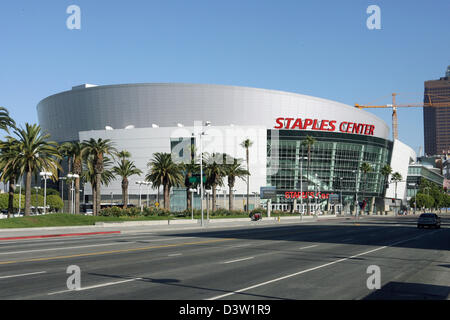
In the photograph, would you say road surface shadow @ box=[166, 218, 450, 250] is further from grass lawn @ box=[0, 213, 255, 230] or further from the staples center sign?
the staples center sign

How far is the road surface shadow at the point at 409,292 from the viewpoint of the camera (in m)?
11.8

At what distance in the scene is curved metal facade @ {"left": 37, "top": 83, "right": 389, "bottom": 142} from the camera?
437ft

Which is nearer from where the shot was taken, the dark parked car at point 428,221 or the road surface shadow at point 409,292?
the road surface shadow at point 409,292

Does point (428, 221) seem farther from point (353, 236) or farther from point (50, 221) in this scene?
point (50, 221)

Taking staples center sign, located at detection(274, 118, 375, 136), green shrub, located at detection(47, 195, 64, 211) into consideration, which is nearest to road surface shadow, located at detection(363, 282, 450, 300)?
green shrub, located at detection(47, 195, 64, 211)

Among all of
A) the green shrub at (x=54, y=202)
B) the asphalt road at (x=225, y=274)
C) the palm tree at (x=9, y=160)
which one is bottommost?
the green shrub at (x=54, y=202)

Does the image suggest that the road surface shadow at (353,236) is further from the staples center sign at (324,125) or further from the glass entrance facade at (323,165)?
the staples center sign at (324,125)

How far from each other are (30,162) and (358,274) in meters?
45.8

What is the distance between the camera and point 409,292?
41.3ft

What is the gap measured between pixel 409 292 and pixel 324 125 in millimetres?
129328

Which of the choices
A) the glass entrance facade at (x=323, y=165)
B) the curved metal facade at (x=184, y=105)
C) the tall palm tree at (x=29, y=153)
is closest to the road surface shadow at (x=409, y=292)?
the tall palm tree at (x=29, y=153)

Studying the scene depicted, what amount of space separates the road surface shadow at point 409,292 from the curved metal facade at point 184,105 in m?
120

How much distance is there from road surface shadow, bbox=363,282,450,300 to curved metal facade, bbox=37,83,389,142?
394ft
